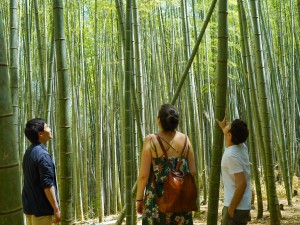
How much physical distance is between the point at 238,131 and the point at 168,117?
45 centimetres

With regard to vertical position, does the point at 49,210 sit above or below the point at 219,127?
below

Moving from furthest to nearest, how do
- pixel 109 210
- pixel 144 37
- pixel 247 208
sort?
pixel 109 210
pixel 144 37
pixel 247 208

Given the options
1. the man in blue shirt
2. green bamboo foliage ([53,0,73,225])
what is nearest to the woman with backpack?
green bamboo foliage ([53,0,73,225])

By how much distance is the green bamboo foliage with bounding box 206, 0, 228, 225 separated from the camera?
2.29 m

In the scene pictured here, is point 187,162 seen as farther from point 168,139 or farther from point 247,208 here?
point 247,208

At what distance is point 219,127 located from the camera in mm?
2354

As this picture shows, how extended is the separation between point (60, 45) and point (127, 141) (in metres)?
1.06

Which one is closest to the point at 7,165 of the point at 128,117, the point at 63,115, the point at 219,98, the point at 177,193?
the point at 63,115

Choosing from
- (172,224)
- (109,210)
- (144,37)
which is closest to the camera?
(172,224)

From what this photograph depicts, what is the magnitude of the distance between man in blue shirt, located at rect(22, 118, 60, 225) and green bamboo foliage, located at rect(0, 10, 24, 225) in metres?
1.47

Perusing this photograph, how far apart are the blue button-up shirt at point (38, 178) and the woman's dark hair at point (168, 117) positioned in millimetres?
742

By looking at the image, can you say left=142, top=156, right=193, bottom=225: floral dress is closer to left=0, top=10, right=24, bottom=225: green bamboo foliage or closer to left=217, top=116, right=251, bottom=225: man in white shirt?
left=217, top=116, right=251, bottom=225: man in white shirt

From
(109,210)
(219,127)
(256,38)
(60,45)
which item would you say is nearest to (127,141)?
(219,127)

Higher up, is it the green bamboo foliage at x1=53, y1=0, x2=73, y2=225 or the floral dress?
the green bamboo foliage at x1=53, y1=0, x2=73, y2=225
